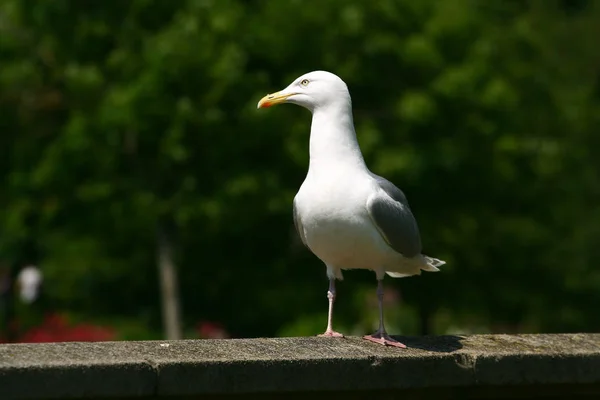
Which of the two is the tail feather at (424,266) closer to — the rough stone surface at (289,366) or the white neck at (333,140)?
the white neck at (333,140)

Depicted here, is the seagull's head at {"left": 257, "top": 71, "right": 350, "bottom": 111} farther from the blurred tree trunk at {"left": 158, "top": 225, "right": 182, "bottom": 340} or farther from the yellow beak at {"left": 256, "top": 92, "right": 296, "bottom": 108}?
the blurred tree trunk at {"left": 158, "top": 225, "right": 182, "bottom": 340}

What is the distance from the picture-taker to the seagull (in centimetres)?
571

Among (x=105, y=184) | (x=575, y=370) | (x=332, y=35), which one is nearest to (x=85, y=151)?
(x=105, y=184)

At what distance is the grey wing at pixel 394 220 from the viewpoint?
5.78 meters

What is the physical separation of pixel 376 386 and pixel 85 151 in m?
12.8

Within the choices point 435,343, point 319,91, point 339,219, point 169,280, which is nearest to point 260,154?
point 169,280

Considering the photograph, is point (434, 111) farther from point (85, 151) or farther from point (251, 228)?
point (85, 151)

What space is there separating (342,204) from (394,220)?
0.32m

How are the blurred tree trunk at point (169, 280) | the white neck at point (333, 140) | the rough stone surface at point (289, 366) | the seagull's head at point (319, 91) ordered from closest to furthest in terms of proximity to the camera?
the rough stone surface at point (289, 366) < the white neck at point (333, 140) < the seagull's head at point (319, 91) < the blurred tree trunk at point (169, 280)

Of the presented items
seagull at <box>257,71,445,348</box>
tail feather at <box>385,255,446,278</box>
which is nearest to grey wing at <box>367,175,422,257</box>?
seagull at <box>257,71,445,348</box>

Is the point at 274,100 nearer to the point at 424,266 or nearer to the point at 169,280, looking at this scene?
the point at 424,266

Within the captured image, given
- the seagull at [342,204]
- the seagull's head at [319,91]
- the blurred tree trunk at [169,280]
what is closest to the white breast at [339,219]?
the seagull at [342,204]

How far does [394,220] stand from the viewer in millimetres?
5883

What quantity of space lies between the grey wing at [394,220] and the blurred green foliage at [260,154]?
8.42 m
